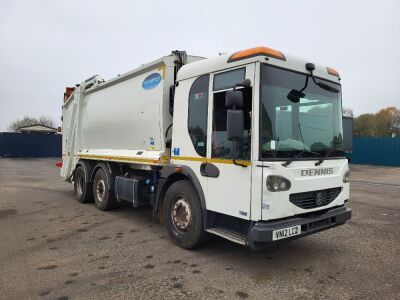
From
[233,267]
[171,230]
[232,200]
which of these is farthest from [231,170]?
[171,230]

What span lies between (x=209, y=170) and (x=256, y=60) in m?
1.54

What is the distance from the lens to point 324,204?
454cm

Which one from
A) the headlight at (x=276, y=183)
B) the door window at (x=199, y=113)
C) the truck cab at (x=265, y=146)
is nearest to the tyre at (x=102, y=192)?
the truck cab at (x=265, y=146)

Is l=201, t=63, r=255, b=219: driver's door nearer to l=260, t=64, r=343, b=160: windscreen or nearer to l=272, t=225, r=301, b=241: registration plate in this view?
l=260, t=64, r=343, b=160: windscreen

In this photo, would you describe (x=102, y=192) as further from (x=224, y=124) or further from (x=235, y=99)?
(x=235, y=99)

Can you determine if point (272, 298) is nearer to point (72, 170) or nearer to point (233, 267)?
point (233, 267)

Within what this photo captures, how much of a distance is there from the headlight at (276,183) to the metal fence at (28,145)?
3213 centimetres

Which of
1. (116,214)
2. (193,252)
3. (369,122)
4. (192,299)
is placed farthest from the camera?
(369,122)

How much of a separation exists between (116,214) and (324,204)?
15.8ft

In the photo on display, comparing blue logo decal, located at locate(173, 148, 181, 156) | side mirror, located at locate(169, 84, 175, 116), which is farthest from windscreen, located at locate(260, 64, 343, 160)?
side mirror, located at locate(169, 84, 175, 116)

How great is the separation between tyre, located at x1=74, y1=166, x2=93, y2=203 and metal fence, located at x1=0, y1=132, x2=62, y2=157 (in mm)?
25198

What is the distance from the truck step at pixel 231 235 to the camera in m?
4.09

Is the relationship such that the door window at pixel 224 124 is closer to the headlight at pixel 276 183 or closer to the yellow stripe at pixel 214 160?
the yellow stripe at pixel 214 160

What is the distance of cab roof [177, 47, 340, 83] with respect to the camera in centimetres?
411
